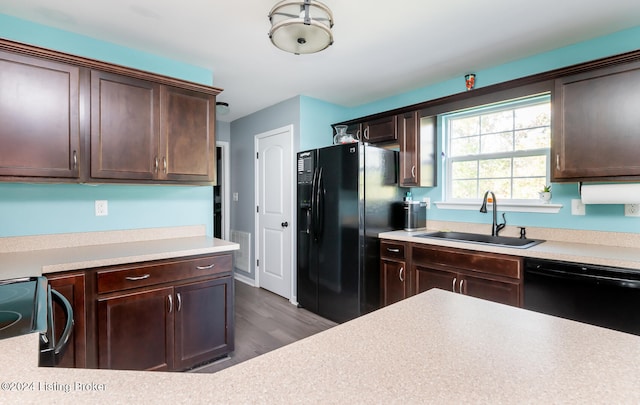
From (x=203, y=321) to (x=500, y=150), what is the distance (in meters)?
2.95

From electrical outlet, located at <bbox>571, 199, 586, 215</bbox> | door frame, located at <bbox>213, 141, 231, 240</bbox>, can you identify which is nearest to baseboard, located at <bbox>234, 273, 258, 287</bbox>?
door frame, located at <bbox>213, 141, 231, 240</bbox>

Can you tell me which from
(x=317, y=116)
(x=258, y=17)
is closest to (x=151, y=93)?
(x=258, y=17)

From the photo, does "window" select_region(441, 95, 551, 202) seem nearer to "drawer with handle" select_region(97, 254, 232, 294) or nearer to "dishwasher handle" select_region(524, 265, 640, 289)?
"dishwasher handle" select_region(524, 265, 640, 289)

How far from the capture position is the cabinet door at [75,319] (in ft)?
5.60

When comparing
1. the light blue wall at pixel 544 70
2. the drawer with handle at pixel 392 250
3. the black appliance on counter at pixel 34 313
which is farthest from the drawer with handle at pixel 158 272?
the light blue wall at pixel 544 70

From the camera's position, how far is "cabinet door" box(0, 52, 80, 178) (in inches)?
71.2

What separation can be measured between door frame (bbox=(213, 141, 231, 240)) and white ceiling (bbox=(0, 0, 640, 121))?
1.87 meters

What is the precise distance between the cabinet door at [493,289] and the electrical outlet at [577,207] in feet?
2.69

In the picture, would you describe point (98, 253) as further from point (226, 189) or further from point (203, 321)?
point (226, 189)

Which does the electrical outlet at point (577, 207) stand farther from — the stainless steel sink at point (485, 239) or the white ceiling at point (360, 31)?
the white ceiling at point (360, 31)

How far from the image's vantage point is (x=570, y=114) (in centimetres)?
216

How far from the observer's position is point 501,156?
288cm

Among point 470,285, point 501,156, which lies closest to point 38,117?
point 470,285

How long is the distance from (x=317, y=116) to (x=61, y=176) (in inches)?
102
